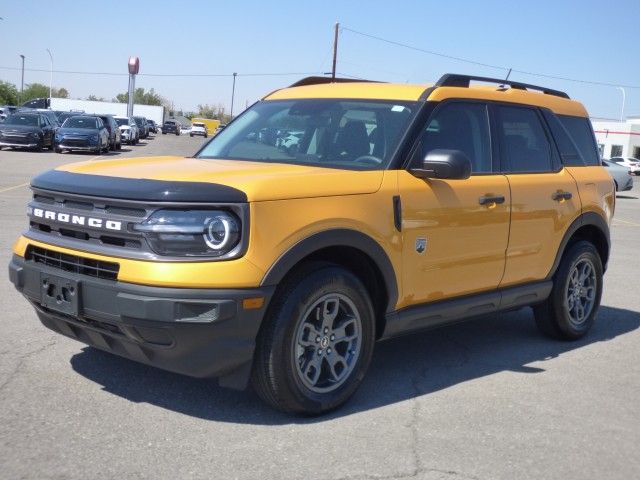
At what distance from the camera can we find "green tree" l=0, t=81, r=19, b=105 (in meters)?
101

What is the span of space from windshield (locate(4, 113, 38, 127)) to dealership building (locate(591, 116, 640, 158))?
60569mm

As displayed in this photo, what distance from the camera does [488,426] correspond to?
456cm

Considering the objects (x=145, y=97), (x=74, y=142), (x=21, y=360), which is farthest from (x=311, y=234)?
(x=145, y=97)

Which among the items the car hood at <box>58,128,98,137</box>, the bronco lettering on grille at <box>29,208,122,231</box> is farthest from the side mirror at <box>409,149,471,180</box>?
the car hood at <box>58,128,98,137</box>

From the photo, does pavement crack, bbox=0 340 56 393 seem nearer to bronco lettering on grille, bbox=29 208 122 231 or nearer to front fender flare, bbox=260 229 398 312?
bronco lettering on grille, bbox=29 208 122 231

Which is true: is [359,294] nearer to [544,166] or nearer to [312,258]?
[312,258]

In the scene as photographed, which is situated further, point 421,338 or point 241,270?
point 421,338

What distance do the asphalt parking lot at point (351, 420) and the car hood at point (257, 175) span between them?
4.14 feet

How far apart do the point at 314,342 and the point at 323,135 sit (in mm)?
1532

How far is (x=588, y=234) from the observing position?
6.91m

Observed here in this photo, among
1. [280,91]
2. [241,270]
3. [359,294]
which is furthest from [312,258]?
[280,91]

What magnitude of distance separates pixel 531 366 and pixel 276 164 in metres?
2.46

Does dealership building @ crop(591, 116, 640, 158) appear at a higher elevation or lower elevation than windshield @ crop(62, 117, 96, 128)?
higher

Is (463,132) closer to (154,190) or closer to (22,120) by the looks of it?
(154,190)
